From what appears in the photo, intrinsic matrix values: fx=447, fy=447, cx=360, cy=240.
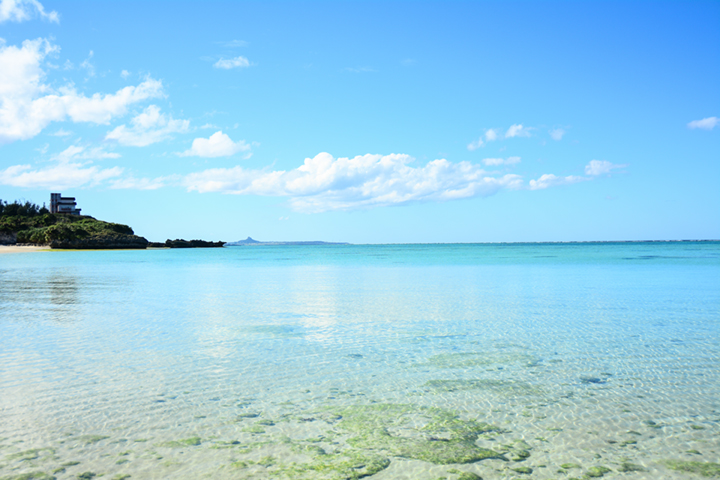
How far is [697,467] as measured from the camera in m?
4.43

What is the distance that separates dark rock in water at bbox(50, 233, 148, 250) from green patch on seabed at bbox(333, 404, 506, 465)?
115m

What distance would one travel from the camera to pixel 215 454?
4.74m

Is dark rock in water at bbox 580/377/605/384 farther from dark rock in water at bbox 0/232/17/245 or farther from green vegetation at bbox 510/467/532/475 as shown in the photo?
dark rock in water at bbox 0/232/17/245

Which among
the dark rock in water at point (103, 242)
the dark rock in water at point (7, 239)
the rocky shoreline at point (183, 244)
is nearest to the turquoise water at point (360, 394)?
the dark rock in water at point (103, 242)


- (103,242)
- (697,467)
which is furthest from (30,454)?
(103,242)

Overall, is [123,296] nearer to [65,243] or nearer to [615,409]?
[615,409]

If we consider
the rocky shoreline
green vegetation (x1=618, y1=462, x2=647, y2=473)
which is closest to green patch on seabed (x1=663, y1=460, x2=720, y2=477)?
green vegetation (x1=618, y1=462, x2=647, y2=473)

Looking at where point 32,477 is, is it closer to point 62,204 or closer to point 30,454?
point 30,454

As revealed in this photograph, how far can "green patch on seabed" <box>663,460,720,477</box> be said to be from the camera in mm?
4320

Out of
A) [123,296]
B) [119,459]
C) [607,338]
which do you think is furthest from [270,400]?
[123,296]

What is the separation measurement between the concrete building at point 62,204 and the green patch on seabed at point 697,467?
205535 mm

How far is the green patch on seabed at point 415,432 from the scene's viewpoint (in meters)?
4.75

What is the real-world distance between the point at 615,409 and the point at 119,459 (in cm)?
601

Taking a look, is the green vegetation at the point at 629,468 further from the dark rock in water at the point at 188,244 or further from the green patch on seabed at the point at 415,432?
the dark rock in water at the point at 188,244
